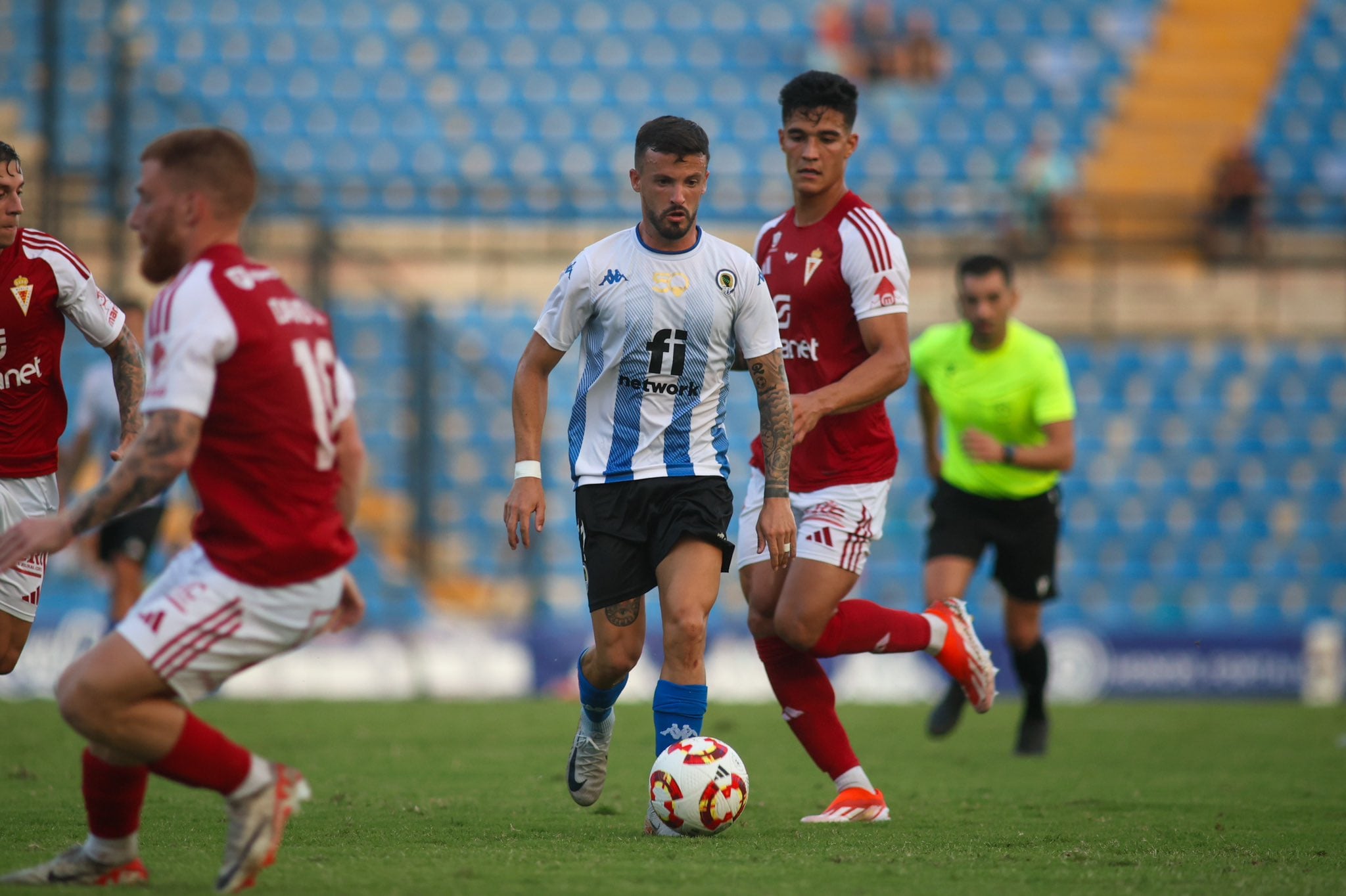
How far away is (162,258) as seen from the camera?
450cm

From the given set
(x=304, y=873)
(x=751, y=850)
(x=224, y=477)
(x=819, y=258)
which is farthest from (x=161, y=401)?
(x=819, y=258)

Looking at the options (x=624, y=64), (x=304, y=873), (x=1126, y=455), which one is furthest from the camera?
(x=624, y=64)

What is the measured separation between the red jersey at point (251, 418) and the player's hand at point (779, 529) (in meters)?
1.83

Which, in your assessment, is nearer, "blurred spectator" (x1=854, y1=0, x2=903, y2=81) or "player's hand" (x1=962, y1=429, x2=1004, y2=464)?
"player's hand" (x1=962, y1=429, x2=1004, y2=464)

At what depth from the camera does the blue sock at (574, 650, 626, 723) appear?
606 cm

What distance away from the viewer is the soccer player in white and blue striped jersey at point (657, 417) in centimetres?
582

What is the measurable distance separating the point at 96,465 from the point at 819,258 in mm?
10683

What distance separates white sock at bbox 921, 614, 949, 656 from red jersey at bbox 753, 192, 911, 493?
660 mm

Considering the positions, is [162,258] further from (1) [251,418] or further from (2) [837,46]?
(2) [837,46]

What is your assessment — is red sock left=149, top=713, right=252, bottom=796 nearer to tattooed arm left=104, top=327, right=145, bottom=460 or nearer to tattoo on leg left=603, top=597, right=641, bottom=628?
tattoo on leg left=603, top=597, right=641, bottom=628

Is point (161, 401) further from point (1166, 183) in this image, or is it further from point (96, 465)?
point (1166, 183)

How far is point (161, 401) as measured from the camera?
4.22 meters

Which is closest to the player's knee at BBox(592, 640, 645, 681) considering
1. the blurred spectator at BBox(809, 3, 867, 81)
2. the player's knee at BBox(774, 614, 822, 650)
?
the player's knee at BBox(774, 614, 822, 650)

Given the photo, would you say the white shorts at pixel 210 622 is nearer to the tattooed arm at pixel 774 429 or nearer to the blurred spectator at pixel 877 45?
the tattooed arm at pixel 774 429
